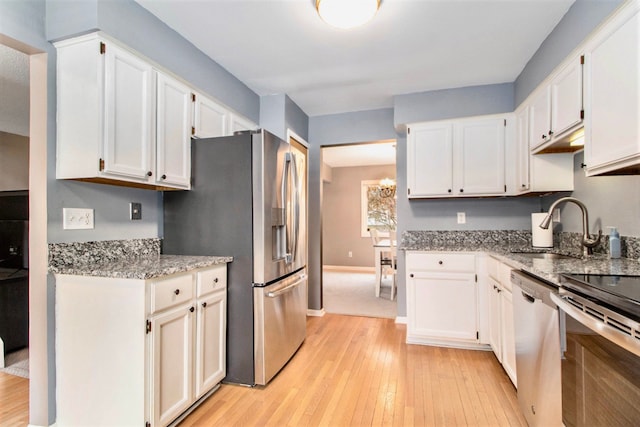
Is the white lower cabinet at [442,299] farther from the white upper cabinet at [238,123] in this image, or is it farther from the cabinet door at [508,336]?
the white upper cabinet at [238,123]

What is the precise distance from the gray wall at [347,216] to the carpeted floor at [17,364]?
17.9 ft

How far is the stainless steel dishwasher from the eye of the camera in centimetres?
133

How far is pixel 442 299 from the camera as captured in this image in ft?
9.18

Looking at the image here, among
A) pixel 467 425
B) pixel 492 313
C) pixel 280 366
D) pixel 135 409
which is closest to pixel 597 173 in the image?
pixel 492 313

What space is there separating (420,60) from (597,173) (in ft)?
5.17

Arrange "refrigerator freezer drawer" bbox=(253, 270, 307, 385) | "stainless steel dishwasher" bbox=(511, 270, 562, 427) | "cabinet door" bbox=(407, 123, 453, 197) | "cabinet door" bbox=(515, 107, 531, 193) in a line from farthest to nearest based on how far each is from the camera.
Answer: "cabinet door" bbox=(407, 123, 453, 197) < "cabinet door" bbox=(515, 107, 531, 193) < "refrigerator freezer drawer" bbox=(253, 270, 307, 385) < "stainless steel dishwasher" bbox=(511, 270, 562, 427)

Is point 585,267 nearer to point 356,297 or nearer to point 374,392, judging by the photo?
point 374,392

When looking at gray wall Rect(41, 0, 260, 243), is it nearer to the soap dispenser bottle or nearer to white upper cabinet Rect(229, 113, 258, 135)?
white upper cabinet Rect(229, 113, 258, 135)

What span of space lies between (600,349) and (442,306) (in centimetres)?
182

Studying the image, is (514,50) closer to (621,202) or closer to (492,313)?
(621,202)

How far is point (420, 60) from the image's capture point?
2613 millimetres

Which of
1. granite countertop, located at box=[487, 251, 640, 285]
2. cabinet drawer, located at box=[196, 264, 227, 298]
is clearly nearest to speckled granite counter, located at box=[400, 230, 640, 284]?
granite countertop, located at box=[487, 251, 640, 285]

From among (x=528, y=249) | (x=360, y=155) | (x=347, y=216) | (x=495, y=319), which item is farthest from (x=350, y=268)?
(x=495, y=319)

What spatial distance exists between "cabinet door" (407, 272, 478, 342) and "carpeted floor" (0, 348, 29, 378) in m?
3.12
